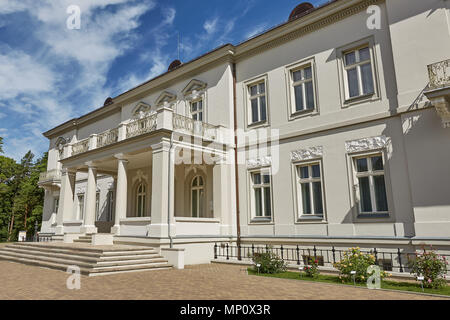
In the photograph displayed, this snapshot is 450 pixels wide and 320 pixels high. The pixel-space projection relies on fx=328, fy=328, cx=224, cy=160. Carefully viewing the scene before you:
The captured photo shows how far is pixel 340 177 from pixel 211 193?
20.8 ft

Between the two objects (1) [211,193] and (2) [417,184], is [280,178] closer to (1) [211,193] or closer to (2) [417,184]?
(1) [211,193]

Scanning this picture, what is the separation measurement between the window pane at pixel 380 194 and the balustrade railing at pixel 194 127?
7093 mm

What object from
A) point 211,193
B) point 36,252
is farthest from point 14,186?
point 211,193

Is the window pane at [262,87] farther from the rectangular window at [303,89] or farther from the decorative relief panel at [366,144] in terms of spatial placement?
the decorative relief panel at [366,144]

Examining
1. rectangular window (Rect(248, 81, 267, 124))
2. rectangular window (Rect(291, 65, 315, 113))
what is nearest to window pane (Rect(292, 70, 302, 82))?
rectangular window (Rect(291, 65, 315, 113))

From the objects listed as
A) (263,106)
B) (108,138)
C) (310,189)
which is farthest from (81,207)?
(310,189)

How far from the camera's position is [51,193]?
2688 cm

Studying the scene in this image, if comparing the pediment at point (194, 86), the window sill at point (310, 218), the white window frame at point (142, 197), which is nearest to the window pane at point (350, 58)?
the window sill at point (310, 218)

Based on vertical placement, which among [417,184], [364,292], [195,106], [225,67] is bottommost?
[364,292]

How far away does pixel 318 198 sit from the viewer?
40.9 ft

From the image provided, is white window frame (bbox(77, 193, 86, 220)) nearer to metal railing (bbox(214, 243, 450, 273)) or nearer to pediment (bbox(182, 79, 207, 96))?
pediment (bbox(182, 79, 207, 96))

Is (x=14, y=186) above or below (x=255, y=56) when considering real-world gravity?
below

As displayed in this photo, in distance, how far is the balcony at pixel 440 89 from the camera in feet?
29.7

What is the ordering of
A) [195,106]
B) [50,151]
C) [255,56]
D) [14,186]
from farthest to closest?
[14,186]
[50,151]
[195,106]
[255,56]
